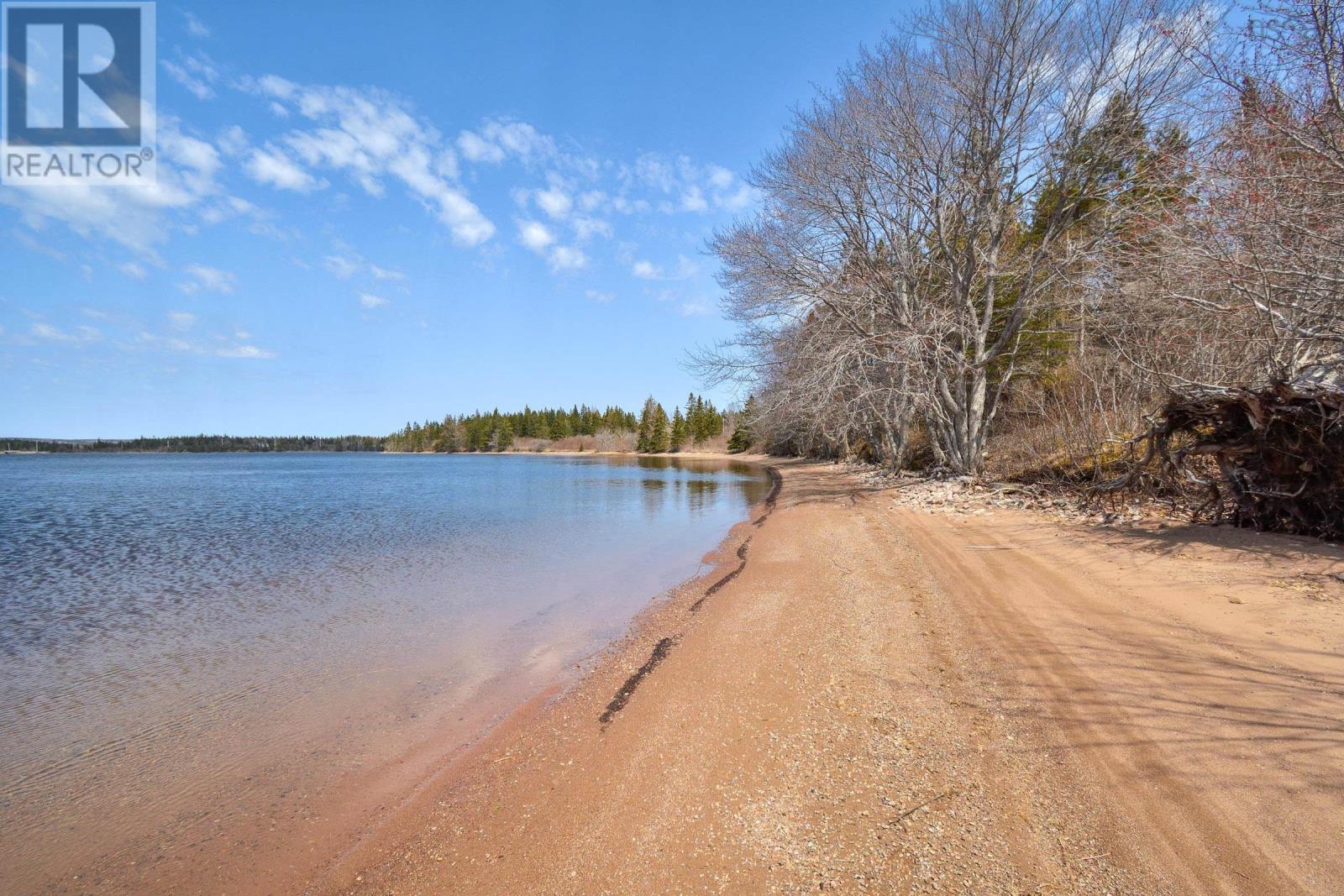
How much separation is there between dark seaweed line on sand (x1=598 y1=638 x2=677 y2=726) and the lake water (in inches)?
34.8

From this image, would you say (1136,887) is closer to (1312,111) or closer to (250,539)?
(1312,111)

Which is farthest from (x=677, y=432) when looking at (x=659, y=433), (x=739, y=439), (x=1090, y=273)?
(x=1090, y=273)

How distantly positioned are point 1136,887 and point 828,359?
12.7m


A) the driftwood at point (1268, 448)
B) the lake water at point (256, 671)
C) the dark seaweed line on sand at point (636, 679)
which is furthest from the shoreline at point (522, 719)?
the driftwood at point (1268, 448)

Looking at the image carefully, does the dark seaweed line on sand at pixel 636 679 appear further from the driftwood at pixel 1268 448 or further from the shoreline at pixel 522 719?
the driftwood at pixel 1268 448

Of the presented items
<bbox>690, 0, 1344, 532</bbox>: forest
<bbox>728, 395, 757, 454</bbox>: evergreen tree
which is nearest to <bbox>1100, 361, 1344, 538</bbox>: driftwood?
<bbox>690, 0, 1344, 532</bbox>: forest

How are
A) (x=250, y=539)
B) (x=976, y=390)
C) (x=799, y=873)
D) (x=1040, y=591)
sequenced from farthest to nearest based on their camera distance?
(x=976, y=390) < (x=250, y=539) < (x=1040, y=591) < (x=799, y=873)

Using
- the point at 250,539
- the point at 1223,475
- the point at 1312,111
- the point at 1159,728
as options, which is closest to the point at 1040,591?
the point at 1159,728

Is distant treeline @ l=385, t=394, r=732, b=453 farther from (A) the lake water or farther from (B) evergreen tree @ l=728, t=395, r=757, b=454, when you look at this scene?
(A) the lake water

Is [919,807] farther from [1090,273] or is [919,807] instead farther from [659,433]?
[659,433]

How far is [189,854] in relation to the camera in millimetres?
3062

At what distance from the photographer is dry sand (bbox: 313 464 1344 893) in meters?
2.33

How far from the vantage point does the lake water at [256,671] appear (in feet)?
10.6

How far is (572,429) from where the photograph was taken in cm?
10456
